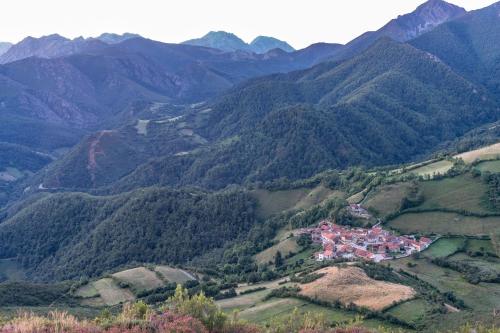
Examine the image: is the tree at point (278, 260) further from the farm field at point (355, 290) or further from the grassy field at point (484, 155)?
the grassy field at point (484, 155)

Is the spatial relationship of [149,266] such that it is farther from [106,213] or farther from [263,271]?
[106,213]

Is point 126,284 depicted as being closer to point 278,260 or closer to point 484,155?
point 278,260

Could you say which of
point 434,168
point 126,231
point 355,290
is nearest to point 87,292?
point 355,290

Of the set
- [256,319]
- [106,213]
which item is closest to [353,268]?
[256,319]

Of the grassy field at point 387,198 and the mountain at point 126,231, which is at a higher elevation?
the grassy field at point 387,198

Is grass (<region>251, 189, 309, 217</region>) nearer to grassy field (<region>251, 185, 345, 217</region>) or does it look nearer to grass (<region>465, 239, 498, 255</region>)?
grassy field (<region>251, 185, 345, 217</region>)

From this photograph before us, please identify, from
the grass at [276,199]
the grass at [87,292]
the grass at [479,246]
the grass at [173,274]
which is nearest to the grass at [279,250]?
the grass at [173,274]
